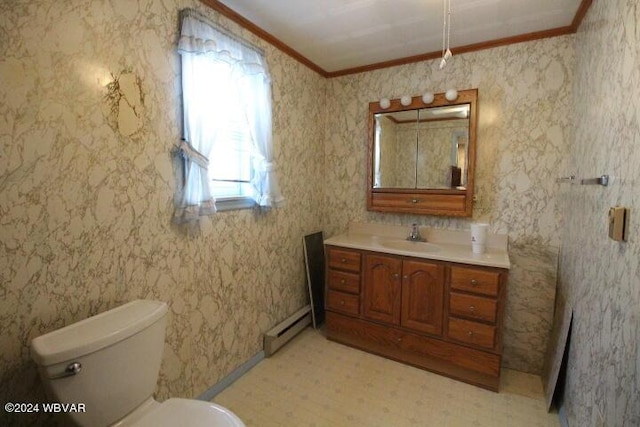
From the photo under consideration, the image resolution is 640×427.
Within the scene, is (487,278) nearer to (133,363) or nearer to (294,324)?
(294,324)

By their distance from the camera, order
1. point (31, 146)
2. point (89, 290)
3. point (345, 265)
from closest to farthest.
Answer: point (31, 146), point (89, 290), point (345, 265)

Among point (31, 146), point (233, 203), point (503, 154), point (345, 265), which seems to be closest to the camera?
point (31, 146)

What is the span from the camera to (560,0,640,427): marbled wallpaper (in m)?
1.02

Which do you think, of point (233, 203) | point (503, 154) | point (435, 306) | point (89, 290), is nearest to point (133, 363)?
point (89, 290)

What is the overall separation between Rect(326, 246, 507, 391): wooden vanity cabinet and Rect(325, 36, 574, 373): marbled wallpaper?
46 centimetres

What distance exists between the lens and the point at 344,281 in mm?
2420

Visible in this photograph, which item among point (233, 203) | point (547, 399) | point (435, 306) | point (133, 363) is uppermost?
point (233, 203)

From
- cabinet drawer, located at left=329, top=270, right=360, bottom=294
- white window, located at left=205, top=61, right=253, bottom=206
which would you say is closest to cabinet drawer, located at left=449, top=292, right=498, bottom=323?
cabinet drawer, located at left=329, top=270, right=360, bottom=294

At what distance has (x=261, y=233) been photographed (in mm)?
2230

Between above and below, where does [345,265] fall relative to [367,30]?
below

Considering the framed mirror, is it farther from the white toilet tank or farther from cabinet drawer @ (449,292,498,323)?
the white toilet tank

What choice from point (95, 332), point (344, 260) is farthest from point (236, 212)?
point (95, 332)

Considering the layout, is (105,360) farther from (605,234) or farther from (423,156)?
(423,156)

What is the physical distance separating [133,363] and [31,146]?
0.87 m
